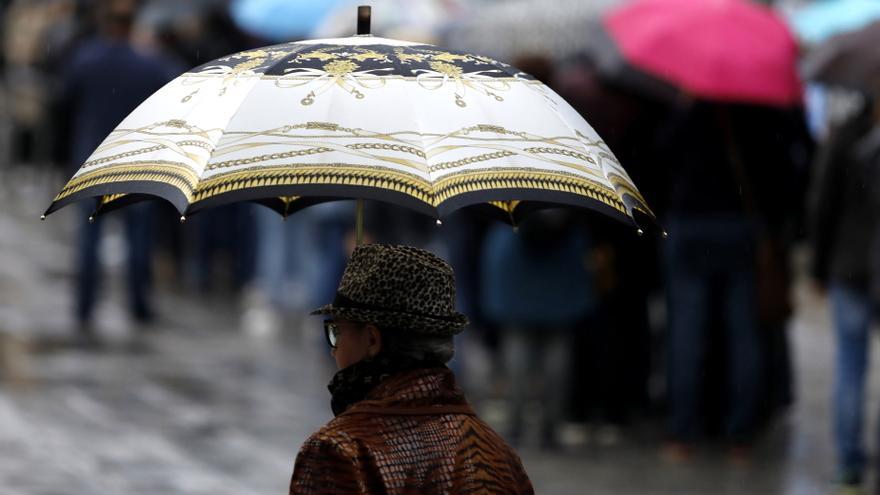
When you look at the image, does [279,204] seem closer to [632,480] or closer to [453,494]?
[453,494]

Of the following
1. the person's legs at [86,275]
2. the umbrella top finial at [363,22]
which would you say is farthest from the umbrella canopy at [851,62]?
the person's legs at [86,275]

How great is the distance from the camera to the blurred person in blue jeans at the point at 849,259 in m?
8.52

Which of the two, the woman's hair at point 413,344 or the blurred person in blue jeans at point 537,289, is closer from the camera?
the woman's hair at point 413,344

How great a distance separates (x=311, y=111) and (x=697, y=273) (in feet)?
19.7

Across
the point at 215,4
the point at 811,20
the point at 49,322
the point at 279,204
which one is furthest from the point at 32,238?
the point at 279,204

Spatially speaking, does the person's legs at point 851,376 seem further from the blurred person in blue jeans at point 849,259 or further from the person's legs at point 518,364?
the person's legs at point 518,364

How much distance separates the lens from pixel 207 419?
32.6 ft

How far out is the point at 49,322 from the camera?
12984 mm

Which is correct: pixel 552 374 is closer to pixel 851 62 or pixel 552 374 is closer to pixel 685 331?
pixel 685 331

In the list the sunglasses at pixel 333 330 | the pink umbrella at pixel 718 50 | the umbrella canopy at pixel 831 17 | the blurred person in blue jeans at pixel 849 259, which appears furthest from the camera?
the umbrella canopy at pixel 831 17

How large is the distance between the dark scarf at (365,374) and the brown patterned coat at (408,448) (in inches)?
0.7

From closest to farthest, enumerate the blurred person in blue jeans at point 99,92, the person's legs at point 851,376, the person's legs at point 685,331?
the person's legs at point 851,376, the person's legs at point 685,331, the blurred person in blue jeans at point 99,92

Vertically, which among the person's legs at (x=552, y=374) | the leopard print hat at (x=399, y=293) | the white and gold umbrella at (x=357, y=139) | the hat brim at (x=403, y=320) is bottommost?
the hat brim at (x=403, y=320)

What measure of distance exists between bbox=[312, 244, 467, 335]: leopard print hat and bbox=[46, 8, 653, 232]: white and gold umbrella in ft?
0.37
